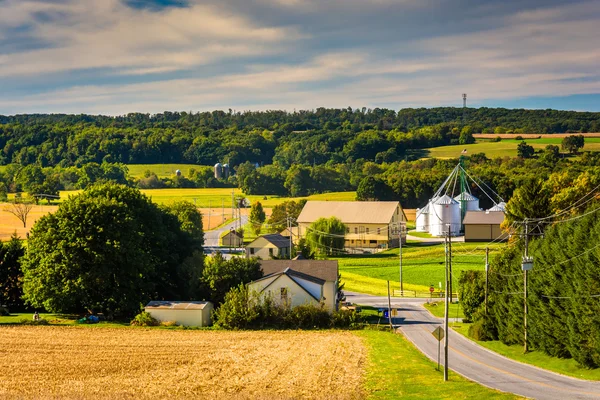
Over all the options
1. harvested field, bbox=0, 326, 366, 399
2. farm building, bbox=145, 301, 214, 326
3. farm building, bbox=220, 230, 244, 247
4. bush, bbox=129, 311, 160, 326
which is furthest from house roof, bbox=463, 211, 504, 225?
bush, bbox=129, 311, 160, 326

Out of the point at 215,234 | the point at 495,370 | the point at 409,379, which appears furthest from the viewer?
the point at 215,234

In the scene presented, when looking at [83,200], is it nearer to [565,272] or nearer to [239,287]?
[239,287]

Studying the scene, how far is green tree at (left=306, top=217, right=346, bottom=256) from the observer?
341 feet

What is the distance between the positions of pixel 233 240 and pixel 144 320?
5602cm

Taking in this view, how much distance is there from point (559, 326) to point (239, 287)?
2634 centimetres

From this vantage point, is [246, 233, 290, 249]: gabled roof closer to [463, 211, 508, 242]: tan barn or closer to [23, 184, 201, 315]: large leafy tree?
[463, 211, 508, 242]: tan barn

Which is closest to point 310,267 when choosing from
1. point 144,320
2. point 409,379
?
point 144,320

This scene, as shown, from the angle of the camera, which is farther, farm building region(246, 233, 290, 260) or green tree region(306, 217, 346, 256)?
green tree region(306, 217, 346, 256)

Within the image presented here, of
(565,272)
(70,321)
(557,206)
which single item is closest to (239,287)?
(70,321)

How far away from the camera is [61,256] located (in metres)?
60.5

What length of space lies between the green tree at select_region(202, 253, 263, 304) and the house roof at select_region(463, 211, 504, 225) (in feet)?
164

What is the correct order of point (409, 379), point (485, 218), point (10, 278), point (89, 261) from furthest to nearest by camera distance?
point (485, 218) → point (10, 278) → point (89, 261) → point (409, 379)

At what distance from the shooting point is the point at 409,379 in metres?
37.8

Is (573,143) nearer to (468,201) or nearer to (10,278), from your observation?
(468,201)
